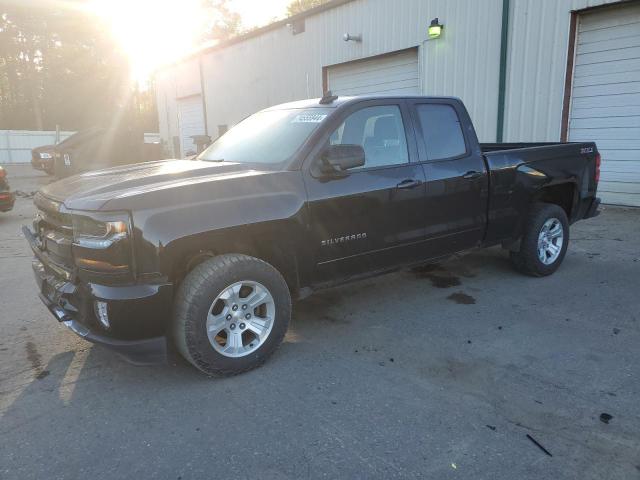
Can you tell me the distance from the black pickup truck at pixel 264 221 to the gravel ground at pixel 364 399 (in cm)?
38

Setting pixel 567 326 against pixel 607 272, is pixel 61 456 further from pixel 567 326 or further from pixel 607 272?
pixel 607 272

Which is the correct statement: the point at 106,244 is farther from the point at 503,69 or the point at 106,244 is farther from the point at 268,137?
the point at 503,69

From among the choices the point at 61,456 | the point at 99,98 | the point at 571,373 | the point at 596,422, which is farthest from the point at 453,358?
the point at 99,98

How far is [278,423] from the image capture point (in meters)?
2.86

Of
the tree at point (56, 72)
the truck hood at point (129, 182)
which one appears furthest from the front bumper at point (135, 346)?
the tree at point (56, 72)

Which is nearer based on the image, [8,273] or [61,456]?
[61,456]

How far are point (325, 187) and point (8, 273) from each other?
4459 millimetres

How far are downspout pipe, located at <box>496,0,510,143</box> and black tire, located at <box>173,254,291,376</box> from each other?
27.3ft

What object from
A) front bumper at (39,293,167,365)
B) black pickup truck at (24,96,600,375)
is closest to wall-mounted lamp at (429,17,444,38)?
black pickup truck at (24,96,600,375)

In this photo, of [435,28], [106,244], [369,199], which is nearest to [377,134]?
[369,199]

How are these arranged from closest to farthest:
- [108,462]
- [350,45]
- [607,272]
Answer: [108,462] → [607,272] → [350,45]

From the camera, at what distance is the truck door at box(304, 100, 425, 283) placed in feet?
12.2

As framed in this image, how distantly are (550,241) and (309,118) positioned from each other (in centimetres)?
309

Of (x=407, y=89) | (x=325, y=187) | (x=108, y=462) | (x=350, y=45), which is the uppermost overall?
(x=350, y=45)
